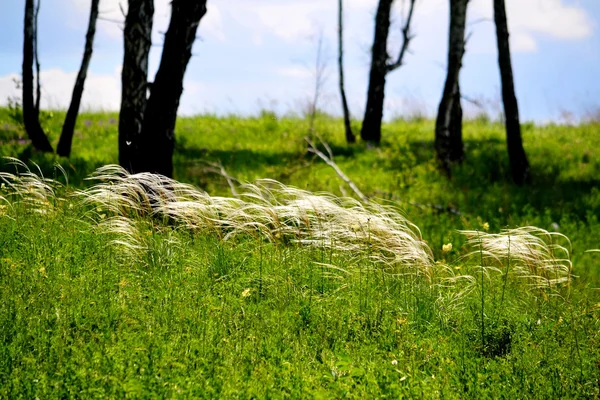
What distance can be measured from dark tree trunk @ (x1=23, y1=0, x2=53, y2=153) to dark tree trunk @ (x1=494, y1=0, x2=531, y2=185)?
913 cm

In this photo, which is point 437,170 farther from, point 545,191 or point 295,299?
point 295,299

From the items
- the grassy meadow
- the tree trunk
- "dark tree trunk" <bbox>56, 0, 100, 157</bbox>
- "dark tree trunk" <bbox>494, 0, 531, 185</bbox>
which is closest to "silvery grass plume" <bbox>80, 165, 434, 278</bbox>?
the grassy meadow

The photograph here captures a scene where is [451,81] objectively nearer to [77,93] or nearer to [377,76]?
[377,76]

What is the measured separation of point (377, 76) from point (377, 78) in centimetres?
5

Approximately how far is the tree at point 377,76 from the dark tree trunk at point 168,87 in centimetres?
836

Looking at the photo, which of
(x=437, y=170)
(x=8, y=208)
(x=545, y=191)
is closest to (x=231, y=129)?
(x=437, y=170)

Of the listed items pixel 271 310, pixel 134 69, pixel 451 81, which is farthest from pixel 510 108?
pixel 271 310

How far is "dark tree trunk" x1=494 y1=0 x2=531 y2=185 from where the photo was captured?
1259 cm

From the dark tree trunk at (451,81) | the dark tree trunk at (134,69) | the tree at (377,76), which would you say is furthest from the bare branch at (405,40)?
the dark tree trunk at (134,69)

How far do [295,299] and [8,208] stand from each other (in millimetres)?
3700

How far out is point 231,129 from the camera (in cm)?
1675

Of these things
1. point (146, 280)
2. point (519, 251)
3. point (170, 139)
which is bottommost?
point (146, 280)

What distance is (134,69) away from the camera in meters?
10.0

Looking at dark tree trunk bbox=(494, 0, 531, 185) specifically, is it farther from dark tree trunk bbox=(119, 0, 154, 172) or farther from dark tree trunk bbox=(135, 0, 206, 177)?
dark tree trunk bbox=(135, 0, 206, 177)
